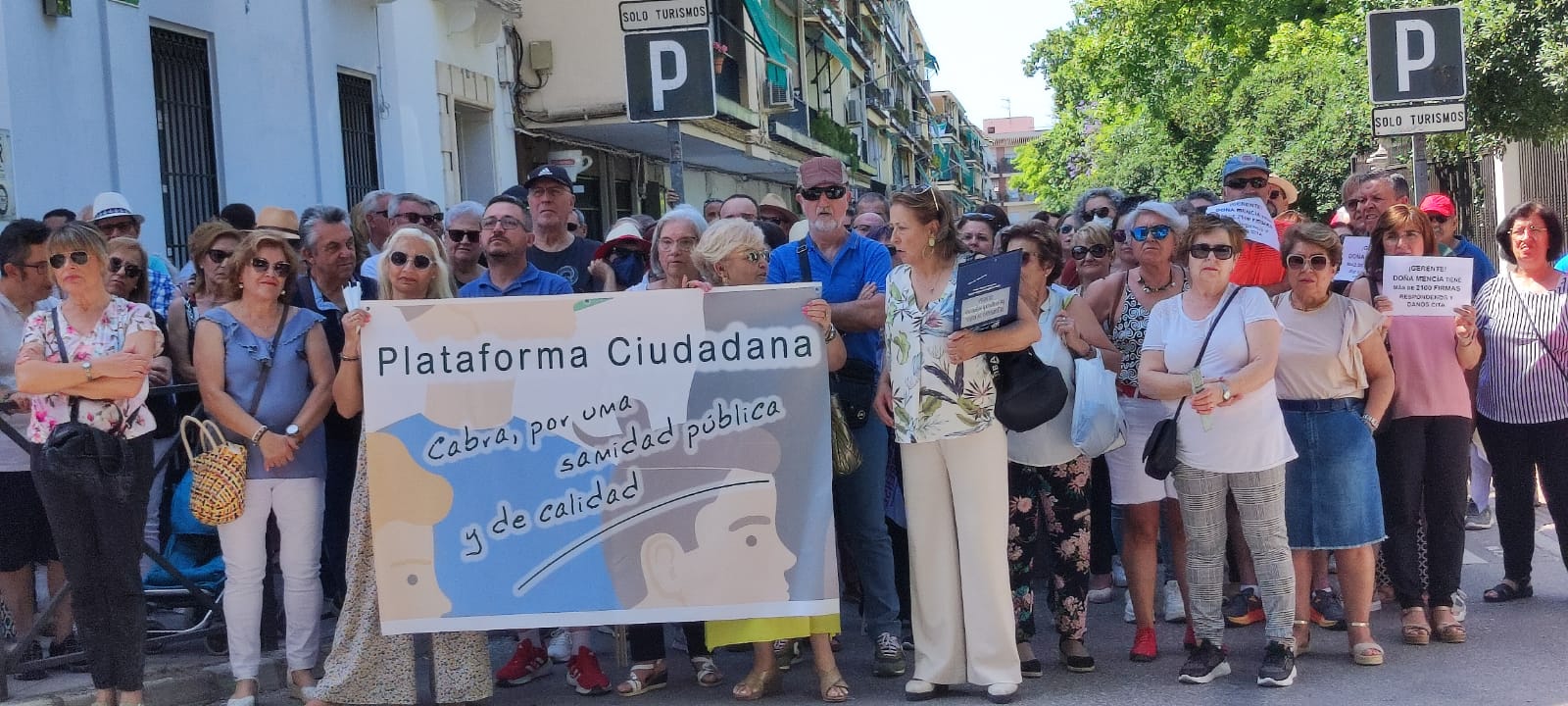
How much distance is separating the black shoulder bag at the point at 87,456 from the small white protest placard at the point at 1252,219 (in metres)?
4.43

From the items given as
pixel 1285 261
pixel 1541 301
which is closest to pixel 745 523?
pixel 1285 261

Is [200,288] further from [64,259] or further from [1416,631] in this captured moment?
[1416,631]

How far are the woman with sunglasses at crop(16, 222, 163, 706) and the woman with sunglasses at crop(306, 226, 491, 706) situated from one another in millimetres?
729

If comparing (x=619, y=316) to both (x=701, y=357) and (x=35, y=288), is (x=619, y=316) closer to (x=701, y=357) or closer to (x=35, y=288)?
(x=701, y=357)

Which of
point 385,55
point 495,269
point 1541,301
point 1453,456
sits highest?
point 385,55

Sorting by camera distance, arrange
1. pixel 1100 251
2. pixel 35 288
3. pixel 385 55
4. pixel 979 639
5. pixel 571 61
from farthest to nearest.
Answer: pixel 571 61 < pixel 385 55 < pixel 1100 251 < pixel 35 288 < pixel 979 639

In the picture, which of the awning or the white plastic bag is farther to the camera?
the awning

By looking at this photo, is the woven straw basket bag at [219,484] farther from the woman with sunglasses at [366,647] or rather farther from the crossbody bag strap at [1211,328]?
the crossbody bag strap at [1211,328]

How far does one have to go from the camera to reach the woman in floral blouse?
5793 mm

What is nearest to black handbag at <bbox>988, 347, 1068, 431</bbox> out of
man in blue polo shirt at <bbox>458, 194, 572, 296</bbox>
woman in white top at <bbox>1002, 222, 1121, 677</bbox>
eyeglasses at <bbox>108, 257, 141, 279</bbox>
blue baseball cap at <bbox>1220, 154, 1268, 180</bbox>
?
woman in white top at <bbox>1002, 222, 1121, 677</bbox>

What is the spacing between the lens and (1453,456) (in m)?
6.80

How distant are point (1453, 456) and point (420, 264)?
14.8 feet

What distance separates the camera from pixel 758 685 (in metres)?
6.03

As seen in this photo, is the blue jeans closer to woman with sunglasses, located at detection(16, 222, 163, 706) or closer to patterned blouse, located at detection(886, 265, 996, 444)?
patterned blouse, located at detection(886, 265, 996, 444)
